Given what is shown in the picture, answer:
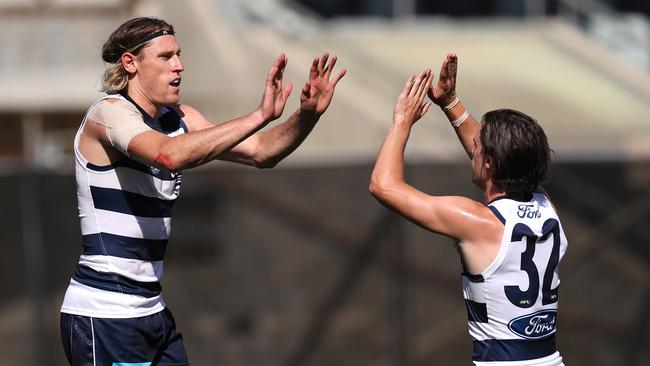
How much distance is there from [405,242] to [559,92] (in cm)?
882

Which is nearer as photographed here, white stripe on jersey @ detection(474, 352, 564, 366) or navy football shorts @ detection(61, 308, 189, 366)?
white stripe on jersey @ detection(474, 352, 564, 366)

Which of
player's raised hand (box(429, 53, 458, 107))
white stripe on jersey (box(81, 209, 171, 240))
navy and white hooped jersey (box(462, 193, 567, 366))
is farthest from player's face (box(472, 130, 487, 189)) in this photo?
white stripe on jersey (box(81, 209, 171, 240))

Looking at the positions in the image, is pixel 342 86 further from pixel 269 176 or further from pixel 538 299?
pixel 538 299

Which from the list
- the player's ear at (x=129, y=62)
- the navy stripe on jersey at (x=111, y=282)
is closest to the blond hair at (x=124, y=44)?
the player's ear at (x=129, y=62)

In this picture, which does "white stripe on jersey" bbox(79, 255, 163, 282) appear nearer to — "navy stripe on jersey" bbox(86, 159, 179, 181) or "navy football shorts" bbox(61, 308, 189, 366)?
"navy football shorts" bbox(61, 308, 189, 366)

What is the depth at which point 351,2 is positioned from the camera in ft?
78.3

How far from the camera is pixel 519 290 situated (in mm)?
4922

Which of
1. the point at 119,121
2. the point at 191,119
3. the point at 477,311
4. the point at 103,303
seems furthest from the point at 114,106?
the point at 477,311

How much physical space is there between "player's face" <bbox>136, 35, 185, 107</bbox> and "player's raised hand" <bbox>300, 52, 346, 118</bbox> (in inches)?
22.7

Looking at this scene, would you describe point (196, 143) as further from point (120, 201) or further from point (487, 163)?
point (487, 163)

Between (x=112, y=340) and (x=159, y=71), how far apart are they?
121cm

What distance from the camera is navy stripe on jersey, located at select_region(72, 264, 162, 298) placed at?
5211 mm

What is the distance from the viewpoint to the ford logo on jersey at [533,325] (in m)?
4.96

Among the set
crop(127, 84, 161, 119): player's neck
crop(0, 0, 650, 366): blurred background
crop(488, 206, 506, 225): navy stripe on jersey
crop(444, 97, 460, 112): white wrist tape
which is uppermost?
crop(127, 84, 161, 119): player's neck
